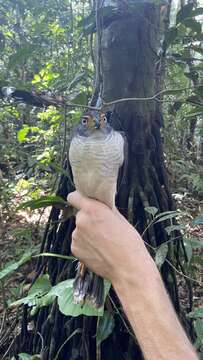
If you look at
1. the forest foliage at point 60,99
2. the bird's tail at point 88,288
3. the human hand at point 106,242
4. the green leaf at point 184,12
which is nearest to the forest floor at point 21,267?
the forest foliage at point 60,99

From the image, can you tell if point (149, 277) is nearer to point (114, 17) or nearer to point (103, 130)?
point (103, 130)

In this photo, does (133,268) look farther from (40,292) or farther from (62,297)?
(40,292)

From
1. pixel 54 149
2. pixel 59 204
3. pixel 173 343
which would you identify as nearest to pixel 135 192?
pixel 59 204

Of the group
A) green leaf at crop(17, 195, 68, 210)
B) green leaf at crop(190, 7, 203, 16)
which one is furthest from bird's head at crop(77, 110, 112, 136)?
green leaf at crop(190, 7, 203, 16)

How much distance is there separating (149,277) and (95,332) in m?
0.81

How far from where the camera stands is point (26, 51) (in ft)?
5.11

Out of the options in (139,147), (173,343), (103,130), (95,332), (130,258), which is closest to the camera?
(173,343)

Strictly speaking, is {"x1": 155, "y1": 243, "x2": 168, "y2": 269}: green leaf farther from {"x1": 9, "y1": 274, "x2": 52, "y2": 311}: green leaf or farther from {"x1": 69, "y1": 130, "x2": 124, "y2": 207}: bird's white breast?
{"x1": 9, "y1": 274, "x2": 52, "y2": 311}: green leaf

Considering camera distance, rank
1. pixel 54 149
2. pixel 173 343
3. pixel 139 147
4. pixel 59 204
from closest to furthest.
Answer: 1. pixel 173 343
2. pixel 59 204
3. pixel 139 147
4. pixel 54 149

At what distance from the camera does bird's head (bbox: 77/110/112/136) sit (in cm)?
123

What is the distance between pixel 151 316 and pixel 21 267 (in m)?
2.32

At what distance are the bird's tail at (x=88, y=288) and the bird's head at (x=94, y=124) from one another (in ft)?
1.58

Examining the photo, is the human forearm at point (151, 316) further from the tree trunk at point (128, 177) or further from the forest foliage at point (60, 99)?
the tree trunk at point (128, 177)

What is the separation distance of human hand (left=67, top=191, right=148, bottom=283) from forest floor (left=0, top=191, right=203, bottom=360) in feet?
2.00
